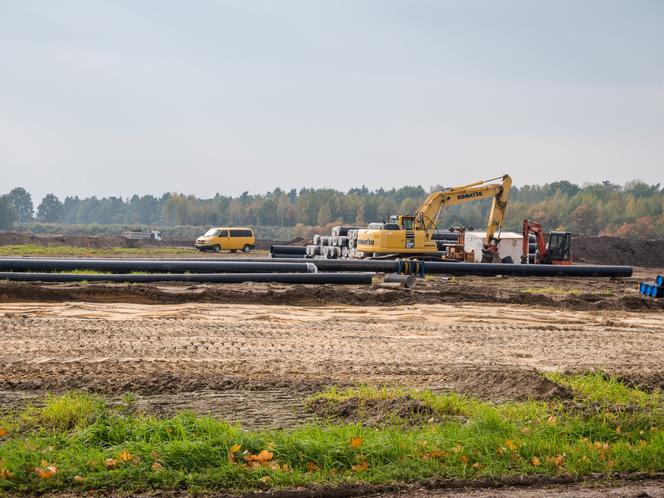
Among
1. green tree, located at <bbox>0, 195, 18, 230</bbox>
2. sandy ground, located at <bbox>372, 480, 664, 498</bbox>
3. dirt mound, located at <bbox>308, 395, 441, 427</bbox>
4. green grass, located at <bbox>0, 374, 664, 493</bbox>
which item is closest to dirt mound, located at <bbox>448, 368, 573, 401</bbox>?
green grass, located at <bbox>0, 374, 664, 493</bbox>

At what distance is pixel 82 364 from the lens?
10570mm

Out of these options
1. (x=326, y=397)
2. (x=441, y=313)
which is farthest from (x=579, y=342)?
(x=326, y=397)

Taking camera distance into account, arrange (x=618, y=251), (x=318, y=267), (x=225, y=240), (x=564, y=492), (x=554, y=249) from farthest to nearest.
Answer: (x=225, y=240) → (x=618, y=251) → (x=554, y=249) → (x=318, y=267) → (x=564, y=492)

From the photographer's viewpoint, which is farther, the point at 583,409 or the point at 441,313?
the point at 441,313

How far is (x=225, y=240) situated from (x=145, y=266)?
3222 centimetres

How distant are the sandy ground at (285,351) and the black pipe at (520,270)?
9.12 m

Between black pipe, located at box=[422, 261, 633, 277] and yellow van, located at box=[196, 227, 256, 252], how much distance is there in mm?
29301

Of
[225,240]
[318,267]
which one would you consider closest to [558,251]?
[318,267]

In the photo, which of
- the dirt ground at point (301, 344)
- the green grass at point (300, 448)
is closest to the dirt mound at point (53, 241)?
the dirt ground at point (301, 344)

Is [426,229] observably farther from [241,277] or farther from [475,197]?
[241,277]

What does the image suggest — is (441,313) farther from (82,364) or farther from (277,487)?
(277,487)

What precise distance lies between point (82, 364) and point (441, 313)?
913 centimetres

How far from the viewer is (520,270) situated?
95.0 feet

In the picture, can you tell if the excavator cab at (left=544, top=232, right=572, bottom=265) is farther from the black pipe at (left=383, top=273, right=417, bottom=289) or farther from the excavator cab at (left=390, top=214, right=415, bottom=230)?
the black pipe at (left=383, top=273, right=417, bottom=289)
